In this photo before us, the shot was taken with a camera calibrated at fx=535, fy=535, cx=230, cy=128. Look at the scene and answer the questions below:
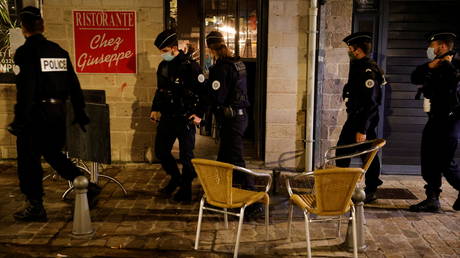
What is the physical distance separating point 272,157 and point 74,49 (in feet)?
11.2

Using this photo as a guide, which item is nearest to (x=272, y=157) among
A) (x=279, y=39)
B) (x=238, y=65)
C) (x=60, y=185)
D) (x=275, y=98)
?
(x=275, y=98)

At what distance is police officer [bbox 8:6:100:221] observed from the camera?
5.52 meters

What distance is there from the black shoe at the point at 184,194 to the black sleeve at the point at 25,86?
202cm

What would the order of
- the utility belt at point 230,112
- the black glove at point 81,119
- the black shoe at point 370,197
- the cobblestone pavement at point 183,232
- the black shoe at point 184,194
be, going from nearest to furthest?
the cobblestone pavement at point 183,232 → the utility belt at point 230,112 → the black glove at point 81,119 → the black shoe at point 184,194 → the black shoe at point 370,197

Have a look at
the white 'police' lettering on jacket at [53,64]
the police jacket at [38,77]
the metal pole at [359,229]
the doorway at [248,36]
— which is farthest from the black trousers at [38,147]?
the metal pole at [359,229]

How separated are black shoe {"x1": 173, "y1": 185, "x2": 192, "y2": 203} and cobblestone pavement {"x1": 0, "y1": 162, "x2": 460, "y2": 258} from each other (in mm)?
101

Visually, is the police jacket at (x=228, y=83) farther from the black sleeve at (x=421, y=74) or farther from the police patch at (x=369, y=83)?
the black sleeve at (x=421, y=74)

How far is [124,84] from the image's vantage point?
822 cm

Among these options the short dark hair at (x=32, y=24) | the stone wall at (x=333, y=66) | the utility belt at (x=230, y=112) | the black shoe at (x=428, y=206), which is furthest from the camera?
the stone wall at (x=333, y=66)

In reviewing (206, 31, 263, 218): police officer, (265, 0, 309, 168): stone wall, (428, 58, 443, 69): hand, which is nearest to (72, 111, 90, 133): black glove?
(206, 31, 263, 218): police officer

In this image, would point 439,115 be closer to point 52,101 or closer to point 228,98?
point 228,98

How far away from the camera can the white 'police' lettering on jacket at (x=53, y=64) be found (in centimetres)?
561

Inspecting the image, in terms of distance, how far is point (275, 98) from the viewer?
26.0 feet

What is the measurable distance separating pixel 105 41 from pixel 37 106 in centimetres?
269
